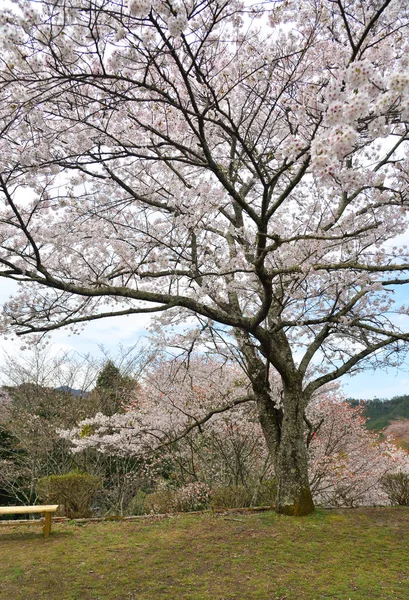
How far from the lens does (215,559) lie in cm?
430

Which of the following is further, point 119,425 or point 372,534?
point 119,425

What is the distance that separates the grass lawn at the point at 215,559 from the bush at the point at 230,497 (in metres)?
0.81

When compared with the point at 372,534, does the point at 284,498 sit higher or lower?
higher

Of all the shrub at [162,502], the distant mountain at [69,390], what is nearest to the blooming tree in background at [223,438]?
the shrub at [162,502]

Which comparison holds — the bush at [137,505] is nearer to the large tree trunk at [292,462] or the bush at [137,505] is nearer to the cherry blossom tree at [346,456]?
the cherry blossom tree at [346,456]

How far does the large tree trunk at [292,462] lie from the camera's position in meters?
5.78

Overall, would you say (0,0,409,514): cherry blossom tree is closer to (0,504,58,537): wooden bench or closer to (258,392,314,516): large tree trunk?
(258,392,314,516): large tree trunk

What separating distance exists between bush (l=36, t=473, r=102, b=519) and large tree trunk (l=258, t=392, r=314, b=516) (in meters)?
2.70

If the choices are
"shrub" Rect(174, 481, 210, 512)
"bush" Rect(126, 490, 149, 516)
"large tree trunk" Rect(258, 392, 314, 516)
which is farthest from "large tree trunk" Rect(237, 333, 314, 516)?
"bush" Rect(126, 490, 149, 516)

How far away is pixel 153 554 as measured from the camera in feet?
14.8

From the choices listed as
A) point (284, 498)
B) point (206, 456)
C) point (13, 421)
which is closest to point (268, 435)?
point (284, 498)

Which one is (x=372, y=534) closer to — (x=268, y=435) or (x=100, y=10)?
(x=268, y=435)

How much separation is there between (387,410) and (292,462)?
47.1ft

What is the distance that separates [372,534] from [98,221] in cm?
509
